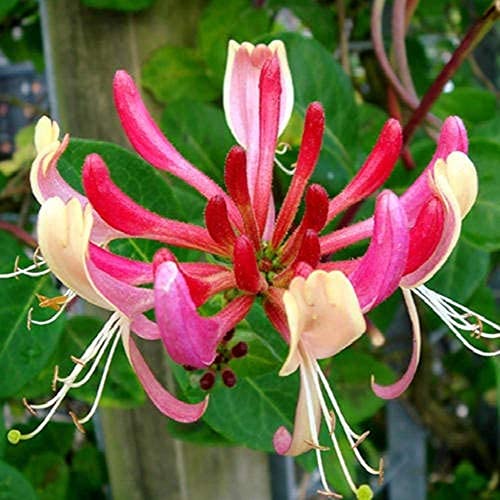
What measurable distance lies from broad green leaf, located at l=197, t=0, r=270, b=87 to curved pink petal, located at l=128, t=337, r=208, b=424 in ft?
1.57

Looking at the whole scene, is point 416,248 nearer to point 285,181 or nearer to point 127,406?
point 285,181

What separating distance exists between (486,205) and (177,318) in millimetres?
409

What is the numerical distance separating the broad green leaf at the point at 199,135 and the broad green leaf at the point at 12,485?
317mm

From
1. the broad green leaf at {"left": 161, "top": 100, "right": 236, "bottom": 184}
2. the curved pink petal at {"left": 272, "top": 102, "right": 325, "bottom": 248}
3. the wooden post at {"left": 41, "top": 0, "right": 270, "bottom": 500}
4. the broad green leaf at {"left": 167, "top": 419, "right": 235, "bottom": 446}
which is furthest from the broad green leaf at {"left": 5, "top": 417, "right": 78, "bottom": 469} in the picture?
the curved pink petal at {"left": 272, "top": 102, "right": 325, "bottom": 248}

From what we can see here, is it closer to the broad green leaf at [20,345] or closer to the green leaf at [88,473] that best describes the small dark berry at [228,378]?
the broad green leaf at [20,345]

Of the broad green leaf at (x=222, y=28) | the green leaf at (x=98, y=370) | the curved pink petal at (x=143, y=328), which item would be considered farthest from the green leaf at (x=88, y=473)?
the curved pink petal at (x=143, y=328)

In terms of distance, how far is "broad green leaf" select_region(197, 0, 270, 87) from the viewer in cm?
91

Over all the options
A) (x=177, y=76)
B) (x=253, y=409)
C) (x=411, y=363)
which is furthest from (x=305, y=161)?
(x=177, y=76)

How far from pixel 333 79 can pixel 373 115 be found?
0.68 ft

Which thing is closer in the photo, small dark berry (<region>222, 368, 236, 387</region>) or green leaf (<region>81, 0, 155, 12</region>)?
small dark berry (<region>222, 368, 236, 387</region>)

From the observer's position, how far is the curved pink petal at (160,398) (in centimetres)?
51

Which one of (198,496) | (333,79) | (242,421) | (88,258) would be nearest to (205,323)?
(88,258)

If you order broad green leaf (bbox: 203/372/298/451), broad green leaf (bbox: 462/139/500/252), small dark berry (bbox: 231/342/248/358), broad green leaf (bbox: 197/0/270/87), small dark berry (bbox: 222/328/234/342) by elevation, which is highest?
broad green leaf (bbox: 197/0/270/87)

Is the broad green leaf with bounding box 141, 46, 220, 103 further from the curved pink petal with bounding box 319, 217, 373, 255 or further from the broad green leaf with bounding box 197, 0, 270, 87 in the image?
the curved pink petal with bounding box 319, 217, 373, 255
